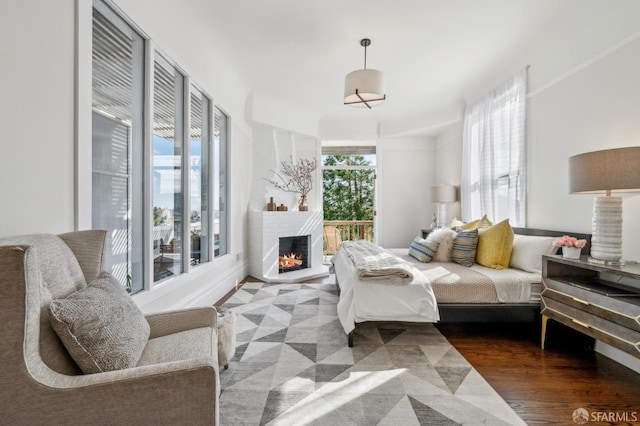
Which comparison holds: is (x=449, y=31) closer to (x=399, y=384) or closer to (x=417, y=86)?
(x=417, y=86)

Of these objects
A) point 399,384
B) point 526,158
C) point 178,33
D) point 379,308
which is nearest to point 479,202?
point 526,158

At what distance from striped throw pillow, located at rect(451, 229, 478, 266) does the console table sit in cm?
72

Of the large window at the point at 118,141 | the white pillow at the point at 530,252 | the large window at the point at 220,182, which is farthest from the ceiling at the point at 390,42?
the white pillow at the point at 530,252

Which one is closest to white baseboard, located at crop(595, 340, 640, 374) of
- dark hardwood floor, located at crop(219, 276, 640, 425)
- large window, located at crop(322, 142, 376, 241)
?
dark hardwood floor, located at crop(219, 276, 640, 425)

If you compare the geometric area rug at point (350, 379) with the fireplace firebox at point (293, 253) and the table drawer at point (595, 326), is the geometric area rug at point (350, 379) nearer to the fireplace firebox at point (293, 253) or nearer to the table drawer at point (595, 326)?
the table drawer at point (595, 326)

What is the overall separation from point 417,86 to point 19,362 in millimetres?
4789

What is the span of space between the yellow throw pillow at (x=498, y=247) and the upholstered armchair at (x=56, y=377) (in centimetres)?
281

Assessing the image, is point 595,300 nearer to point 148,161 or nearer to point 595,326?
point 595,326

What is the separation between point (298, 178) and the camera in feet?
18.2

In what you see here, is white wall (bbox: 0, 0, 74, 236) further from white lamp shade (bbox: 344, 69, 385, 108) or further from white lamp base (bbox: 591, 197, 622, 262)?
white lamp base (bbox: 591, 197, 622, 262)

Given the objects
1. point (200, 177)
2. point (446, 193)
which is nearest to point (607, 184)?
point (446, 193)

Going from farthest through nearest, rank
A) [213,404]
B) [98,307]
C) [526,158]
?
[526,158] < [98,307] < [213,404]

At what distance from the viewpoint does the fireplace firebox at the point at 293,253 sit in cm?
505

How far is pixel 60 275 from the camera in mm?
1157
